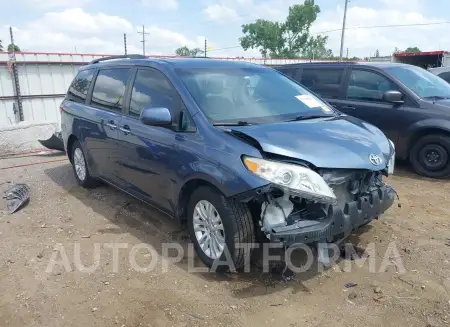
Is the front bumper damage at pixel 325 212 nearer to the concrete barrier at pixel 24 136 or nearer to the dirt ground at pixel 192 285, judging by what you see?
the dirt ground at pixel 192 285

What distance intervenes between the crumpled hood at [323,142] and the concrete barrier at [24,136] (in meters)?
6.39

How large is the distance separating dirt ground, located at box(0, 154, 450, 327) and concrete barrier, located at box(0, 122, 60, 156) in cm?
387

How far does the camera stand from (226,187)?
297 centimetres

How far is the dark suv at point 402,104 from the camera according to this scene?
5.93m

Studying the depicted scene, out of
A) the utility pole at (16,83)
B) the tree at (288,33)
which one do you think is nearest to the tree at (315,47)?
the tree at (288,33)

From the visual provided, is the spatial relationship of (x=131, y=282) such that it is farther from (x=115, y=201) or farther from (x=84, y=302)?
(x=115, y=201)

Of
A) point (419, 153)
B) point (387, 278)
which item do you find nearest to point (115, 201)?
point (387, 278)

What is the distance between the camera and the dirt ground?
2.81 metres

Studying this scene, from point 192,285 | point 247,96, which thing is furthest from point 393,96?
point 192,285

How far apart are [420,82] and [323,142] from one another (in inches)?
168

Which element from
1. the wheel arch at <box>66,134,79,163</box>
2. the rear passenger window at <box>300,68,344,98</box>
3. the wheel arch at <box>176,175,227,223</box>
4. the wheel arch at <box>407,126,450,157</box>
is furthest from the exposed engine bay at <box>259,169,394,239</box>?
the rear passenger window at <box>300,68,344,98</box>

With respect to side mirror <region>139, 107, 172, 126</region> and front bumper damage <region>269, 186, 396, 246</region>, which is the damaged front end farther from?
side mirror <region>139, 107, 172, 126</region>

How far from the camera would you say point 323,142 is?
314 cm

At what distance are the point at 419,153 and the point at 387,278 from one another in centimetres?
349
